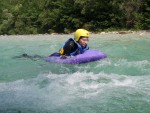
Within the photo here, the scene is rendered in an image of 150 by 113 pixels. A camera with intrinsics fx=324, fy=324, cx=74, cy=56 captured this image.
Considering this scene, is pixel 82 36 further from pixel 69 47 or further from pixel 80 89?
pixel 80 89

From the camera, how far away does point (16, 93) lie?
6910 mm

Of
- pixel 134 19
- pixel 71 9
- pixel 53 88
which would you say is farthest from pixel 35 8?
pixel 53 88

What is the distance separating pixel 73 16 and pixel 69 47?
2060 centimetres

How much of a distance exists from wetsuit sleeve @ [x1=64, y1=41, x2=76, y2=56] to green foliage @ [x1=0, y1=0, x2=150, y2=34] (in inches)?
611

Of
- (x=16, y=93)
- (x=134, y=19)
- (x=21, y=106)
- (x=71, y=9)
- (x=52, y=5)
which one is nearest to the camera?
(x=21, y=106)

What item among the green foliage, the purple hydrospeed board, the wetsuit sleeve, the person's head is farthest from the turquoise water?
the green foliage

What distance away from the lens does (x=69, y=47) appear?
34.0ft

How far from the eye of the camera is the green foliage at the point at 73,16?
1016 inches

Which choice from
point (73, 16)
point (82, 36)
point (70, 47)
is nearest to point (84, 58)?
point (70, 47)

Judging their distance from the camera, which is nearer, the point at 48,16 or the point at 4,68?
the point at 4,68

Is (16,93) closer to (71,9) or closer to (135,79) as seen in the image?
(135,79)

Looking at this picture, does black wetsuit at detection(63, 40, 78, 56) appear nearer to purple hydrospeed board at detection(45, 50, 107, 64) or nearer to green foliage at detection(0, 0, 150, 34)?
purple hydrospeed board at detection(45, 50, 107, 64)

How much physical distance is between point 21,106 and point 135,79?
2.81 m

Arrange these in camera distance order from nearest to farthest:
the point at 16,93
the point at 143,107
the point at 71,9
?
the point at 143,107, the point at 16,93, the point at 71,9
